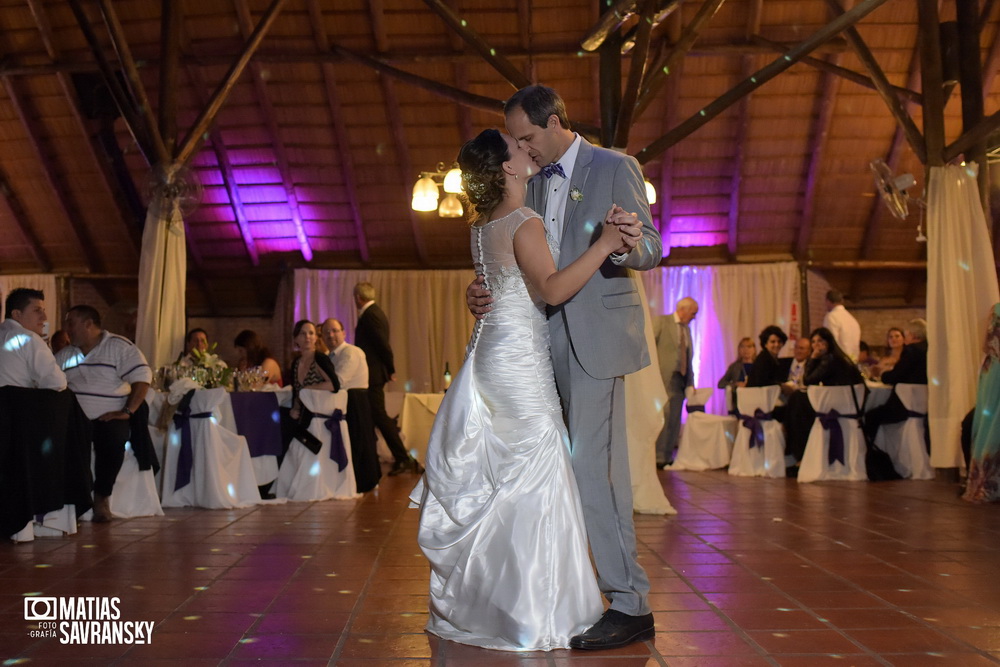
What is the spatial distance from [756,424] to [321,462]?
12.7 feet

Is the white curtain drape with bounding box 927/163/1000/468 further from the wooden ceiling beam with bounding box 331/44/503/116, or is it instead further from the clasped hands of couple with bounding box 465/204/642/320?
the clasped hands of couple with bounding box 465/204/642/320

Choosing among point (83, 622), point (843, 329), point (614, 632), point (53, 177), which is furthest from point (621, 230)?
point (53, 177)

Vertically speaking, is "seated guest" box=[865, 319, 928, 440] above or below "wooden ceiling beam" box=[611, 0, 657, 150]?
below

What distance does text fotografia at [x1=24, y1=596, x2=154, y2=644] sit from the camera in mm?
2797

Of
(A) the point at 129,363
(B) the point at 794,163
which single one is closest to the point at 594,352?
(A) the point at 129,363

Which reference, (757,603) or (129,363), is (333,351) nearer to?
(129,363)

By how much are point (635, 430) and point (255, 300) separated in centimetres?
1041

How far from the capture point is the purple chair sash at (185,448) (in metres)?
6.33

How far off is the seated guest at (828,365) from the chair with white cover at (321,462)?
13.3 feet

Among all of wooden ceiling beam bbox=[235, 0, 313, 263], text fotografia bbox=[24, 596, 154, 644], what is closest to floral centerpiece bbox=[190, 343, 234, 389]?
text fotografia bbox=[24, 596, 154, 644]

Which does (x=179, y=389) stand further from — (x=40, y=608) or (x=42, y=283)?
(x=42, y=283)

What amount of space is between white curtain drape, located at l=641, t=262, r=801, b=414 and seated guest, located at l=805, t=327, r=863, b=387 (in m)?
5.44

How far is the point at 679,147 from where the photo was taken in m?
12.8

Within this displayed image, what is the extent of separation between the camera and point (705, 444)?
933 centimetres
